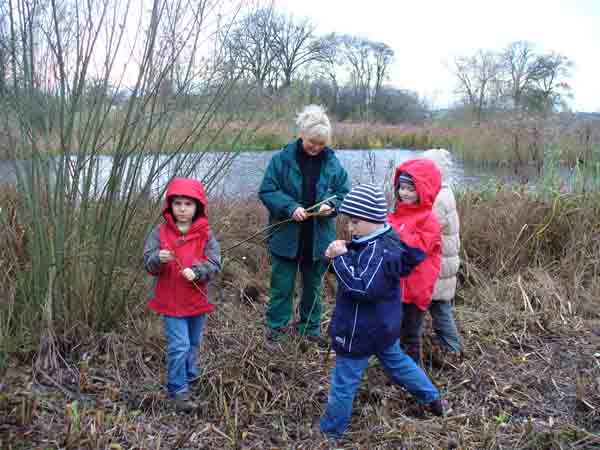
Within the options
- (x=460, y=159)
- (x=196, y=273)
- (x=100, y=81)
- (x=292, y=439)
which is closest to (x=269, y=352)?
(x=292, y=439)

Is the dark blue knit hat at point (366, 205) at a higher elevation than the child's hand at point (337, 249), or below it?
higher

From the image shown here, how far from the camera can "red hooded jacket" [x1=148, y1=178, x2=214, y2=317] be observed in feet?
8.87

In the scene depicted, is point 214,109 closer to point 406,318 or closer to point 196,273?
point 196,273

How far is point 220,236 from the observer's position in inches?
200

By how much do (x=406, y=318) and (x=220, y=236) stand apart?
7.94 ft

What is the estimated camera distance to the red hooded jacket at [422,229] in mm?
2963

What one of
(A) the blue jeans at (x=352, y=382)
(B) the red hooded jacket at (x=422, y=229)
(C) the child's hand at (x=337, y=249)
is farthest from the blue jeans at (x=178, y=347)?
(B) the red hooded jacket at (x=422, y=229)

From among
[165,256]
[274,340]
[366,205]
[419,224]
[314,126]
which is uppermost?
[314,126]

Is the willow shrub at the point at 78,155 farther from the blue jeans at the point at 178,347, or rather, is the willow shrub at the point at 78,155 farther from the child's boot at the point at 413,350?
the child's boot at the point at 413,350

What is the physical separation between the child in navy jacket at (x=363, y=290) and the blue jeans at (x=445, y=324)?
937mm

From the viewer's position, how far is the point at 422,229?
2.99 m

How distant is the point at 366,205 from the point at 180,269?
1.00 m

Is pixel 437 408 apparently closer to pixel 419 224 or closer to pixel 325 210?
pixel 419 224

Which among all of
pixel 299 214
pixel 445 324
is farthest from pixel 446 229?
pixel 299 214
